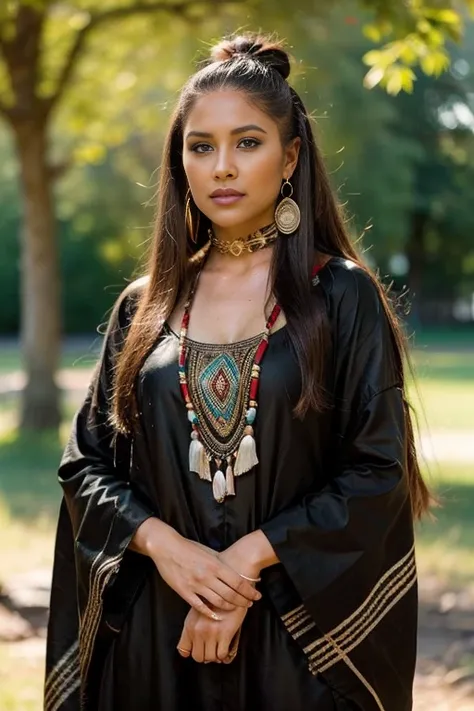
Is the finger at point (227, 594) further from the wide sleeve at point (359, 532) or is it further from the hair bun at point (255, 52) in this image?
the hair bun at point (255, 52)

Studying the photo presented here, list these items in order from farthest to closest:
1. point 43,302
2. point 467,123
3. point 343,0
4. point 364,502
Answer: point 467,123
point 43,302
point 343,0
point 364,502

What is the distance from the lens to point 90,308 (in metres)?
37.3

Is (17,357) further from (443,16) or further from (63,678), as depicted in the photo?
(63,678)

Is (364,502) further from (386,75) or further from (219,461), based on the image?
(386,75)

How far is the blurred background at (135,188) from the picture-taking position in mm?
5605

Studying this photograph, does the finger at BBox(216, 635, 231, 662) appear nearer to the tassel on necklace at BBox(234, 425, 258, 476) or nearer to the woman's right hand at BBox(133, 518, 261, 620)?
the woman's right hand at BBox(133, 518, 261, 620)

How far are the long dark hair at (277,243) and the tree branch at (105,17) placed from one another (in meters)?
9.46

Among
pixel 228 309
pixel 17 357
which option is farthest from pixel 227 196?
pixel 17 357

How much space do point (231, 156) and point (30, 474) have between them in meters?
8.56

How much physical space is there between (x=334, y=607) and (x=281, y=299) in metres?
0.69

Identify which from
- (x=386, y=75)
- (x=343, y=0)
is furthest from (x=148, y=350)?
(x=343, y=0)

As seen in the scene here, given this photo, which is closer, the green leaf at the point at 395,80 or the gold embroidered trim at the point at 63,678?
the gold embroidered trim at the point at 63,678

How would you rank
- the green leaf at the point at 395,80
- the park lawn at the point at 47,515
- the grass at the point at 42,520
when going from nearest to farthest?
the grass at the point at 42,520, the green leaf at the point at 395,80, the park lawn at the point at 47,515

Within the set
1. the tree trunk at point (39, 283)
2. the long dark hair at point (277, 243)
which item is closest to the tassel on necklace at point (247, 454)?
the long dark hair at point (277, 243)
